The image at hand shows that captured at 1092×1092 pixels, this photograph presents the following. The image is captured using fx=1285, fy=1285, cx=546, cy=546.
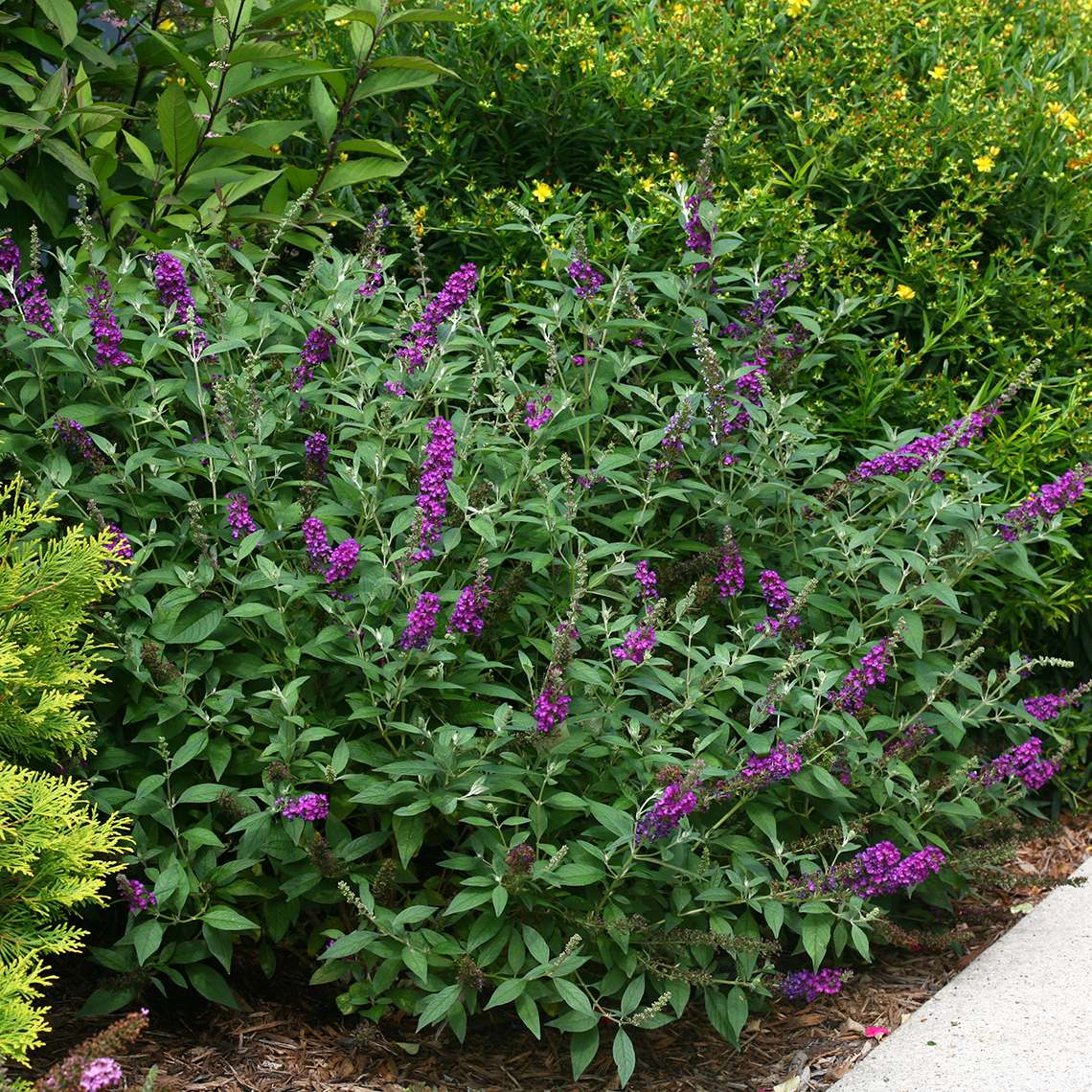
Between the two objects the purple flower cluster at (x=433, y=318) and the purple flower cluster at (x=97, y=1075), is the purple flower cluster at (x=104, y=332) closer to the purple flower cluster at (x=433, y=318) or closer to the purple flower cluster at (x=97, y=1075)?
the purple flower cluster at (x=433, y=318)

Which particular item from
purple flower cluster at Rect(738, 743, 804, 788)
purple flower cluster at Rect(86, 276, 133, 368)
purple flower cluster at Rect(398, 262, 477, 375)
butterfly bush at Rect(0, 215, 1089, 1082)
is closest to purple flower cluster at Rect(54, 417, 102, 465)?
butterfly bush at Rect(0, 215, 1089, 1082)

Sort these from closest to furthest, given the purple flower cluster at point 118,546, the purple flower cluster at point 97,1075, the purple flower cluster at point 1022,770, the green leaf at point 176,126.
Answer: the purple flower cluster at point 97,1075 < the purple flower cluster at point 118,546 < the purple flower cluster at point 1022,770 < the green leaf at point 176,126

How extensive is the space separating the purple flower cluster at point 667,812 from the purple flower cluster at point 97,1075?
1.21 m

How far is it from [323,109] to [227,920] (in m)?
2.55

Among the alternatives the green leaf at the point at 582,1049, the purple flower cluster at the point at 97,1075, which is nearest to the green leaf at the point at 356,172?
the green leaf at the point at 582,1049

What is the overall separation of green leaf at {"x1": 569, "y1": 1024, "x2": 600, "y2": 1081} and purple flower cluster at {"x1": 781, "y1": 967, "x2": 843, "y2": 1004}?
1.86 ft

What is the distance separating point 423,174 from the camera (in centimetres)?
466

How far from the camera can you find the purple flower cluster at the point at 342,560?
116 inches

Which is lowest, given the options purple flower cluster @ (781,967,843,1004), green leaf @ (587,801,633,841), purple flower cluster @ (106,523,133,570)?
purple flower cluster @ (781,967,843,1004)

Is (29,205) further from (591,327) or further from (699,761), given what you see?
(699,761)

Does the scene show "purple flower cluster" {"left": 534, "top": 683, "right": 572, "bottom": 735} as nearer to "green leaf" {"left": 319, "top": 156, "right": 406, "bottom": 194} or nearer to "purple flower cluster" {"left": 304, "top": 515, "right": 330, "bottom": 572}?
"purple flower cluster" {"left": 304, "top": 515, "right": 330, "bottom": 572}

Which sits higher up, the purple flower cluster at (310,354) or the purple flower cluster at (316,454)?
the purple flower cluster at (310,354)

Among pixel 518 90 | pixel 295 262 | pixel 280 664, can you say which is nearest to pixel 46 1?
pixel 295 262

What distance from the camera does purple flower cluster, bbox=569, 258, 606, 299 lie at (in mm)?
3578
